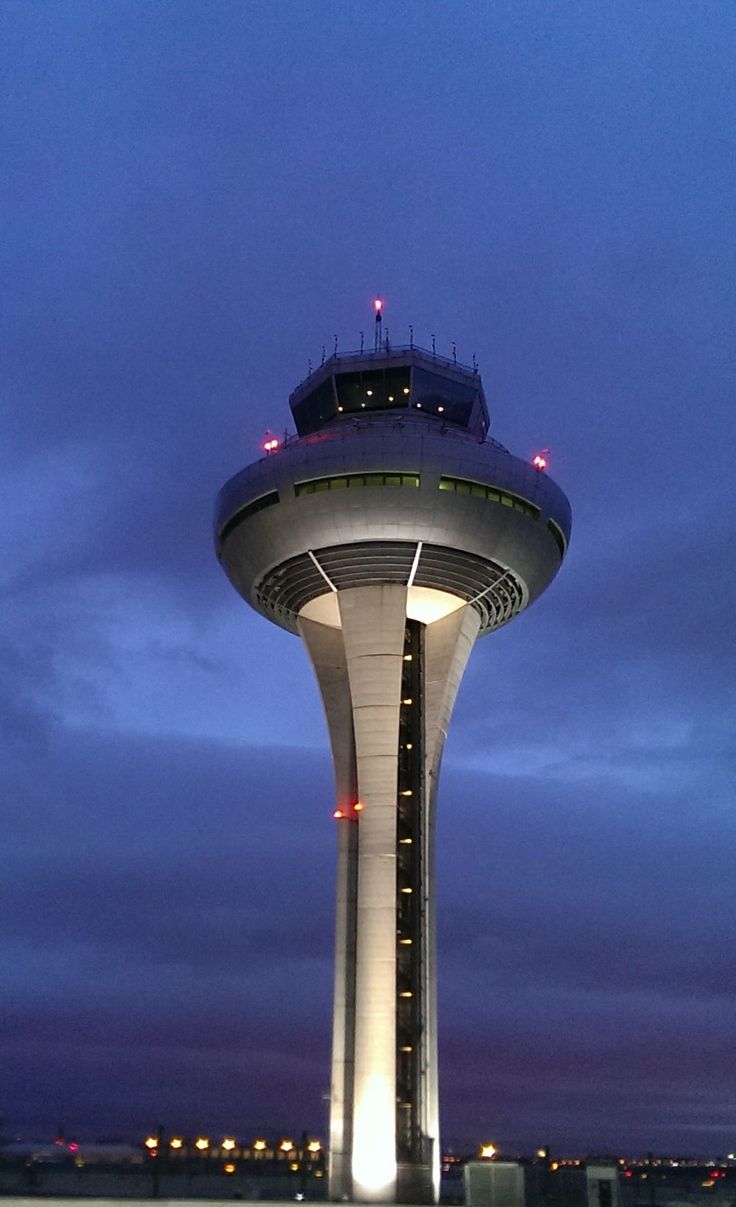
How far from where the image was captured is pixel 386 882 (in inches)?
2064

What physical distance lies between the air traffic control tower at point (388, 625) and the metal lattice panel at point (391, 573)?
0.31 feet

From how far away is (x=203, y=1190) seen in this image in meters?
74.2

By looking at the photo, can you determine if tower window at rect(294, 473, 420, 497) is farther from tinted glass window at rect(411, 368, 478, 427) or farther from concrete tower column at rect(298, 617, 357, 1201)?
concrete tower column at rect(298, 617, 357, 1201)

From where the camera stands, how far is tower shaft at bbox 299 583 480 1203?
1971 inches

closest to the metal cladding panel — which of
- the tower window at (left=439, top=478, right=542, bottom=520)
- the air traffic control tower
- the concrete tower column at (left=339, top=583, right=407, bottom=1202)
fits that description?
the air traffic control tower

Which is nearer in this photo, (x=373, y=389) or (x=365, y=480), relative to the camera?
(x=365, y=480)

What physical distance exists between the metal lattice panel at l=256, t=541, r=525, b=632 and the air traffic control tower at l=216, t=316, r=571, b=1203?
94 mm

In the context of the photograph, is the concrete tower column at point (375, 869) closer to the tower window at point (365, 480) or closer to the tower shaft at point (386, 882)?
the tower shaft at point (386, 882)

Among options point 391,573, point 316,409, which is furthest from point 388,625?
point 316,409

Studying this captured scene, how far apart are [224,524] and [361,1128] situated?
29385mm

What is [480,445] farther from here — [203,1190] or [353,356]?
[203,1190]

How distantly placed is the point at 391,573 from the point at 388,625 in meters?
2.60

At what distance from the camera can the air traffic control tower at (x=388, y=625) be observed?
51344 millimetres

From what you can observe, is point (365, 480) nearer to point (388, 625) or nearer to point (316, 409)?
point (388, 625)
